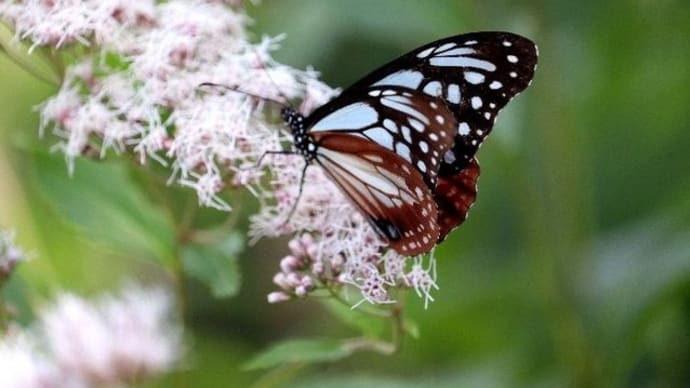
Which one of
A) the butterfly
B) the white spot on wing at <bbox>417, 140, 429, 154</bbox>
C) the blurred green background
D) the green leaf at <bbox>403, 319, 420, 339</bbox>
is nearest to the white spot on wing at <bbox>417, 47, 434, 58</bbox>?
the butterfly

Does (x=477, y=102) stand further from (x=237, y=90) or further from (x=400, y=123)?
(x=237, y=90)

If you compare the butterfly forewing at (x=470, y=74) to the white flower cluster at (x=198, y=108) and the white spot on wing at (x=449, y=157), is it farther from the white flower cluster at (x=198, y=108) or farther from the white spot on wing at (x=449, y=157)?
the white flower cluster at (x=198, y=108)

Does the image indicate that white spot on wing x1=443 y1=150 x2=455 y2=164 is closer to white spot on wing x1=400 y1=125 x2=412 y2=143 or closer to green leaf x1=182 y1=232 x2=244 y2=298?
white spot on wing x1=400 y1=125 x2=412 y2=143

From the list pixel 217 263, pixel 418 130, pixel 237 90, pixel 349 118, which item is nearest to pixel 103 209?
pixel 217 263

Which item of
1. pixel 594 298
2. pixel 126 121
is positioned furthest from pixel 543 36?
pixel 126 121

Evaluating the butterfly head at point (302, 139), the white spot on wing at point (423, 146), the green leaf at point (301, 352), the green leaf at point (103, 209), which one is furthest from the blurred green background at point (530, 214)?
the white spot on wing at point (423, 146)
